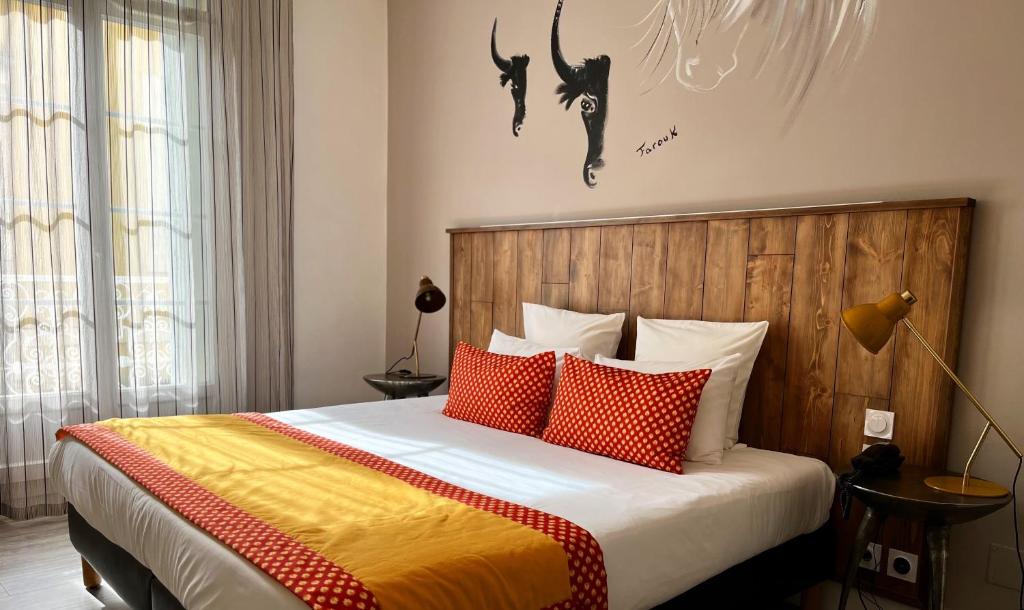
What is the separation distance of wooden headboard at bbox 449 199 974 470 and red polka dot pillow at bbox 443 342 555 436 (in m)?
0.45

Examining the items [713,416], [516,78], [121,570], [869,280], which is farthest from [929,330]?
[121,570]

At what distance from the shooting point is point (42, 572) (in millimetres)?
2564

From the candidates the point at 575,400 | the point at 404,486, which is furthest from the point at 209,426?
the point at 575,400

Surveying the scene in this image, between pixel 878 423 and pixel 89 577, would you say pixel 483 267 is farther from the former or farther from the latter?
pixel 89 577

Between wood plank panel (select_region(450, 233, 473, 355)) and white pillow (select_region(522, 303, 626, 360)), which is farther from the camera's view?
wood plank panel (select_region(450, 233, 473, 355))

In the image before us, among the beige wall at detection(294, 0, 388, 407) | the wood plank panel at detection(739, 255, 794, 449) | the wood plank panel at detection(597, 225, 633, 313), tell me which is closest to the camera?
the wood plank panel at detection(739, 255, 794, 449)

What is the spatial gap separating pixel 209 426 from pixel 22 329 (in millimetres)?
1247

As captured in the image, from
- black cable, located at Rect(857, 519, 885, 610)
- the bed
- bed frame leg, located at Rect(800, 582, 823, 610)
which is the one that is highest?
the bed

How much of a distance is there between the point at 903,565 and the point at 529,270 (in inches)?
75.2

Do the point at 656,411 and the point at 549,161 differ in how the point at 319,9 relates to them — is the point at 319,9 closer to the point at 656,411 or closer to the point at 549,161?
the point at 549,161

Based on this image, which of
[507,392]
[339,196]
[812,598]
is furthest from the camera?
[339,196]

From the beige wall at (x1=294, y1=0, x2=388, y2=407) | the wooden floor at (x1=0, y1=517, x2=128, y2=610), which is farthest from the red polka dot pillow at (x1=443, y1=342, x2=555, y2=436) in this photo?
the beige wall at (x1=294, y1=0, x2=388, y2=407)

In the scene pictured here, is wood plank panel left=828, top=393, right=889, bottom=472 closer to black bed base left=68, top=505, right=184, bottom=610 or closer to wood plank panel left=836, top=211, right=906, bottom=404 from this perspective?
wood plank panel left=836, top=211, right=906, bottom=404

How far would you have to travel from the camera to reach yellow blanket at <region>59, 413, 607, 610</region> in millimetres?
1300
